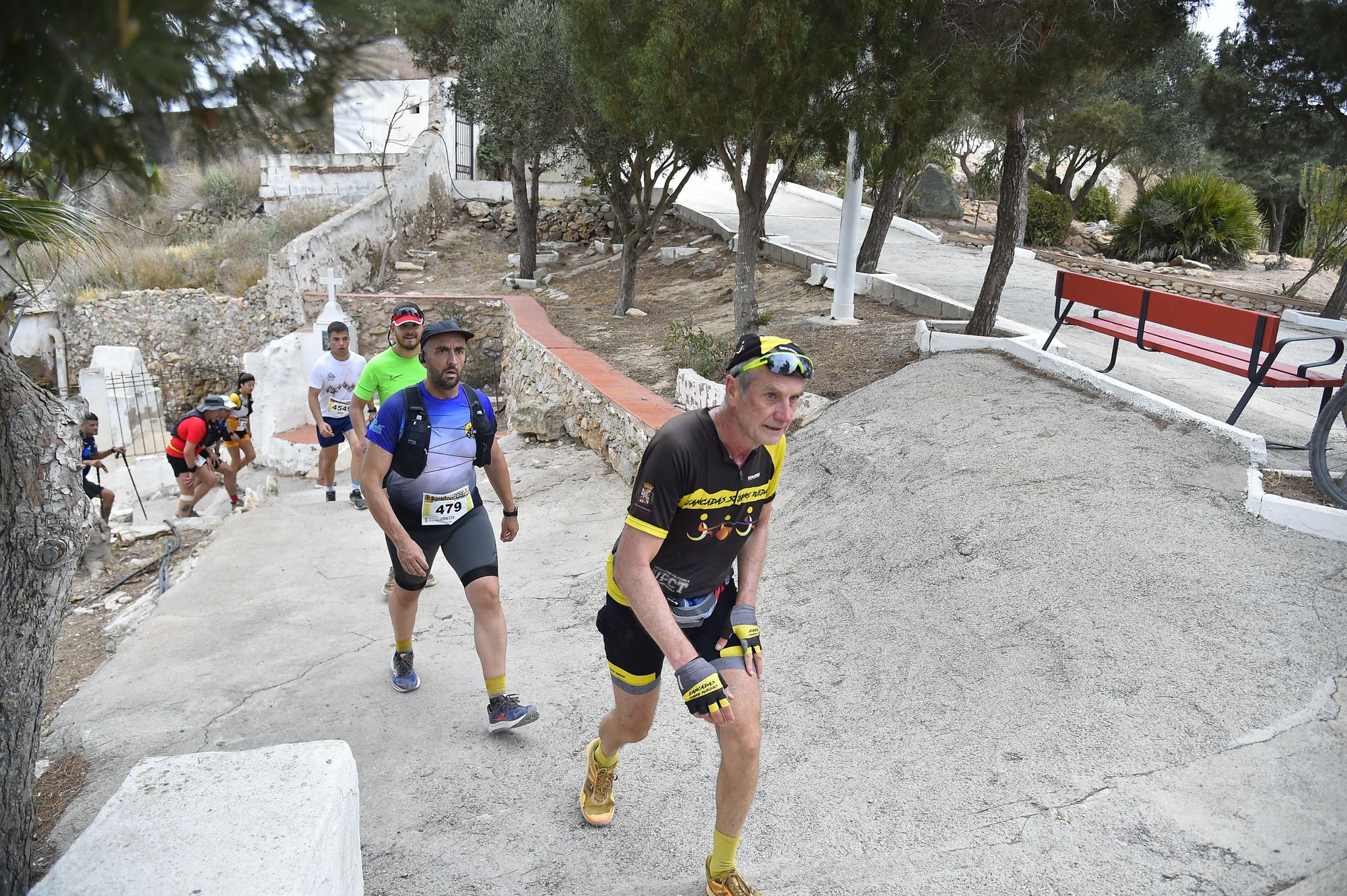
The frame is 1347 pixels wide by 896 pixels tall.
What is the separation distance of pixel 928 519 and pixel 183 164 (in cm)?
436

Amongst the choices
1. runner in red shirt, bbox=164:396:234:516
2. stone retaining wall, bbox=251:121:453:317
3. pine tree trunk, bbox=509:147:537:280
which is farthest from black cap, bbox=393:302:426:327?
stone retaining wall, bbox=251:121:453:317

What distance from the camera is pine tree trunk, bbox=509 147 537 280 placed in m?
18.4

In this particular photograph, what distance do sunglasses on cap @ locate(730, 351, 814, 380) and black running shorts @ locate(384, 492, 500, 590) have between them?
5.97 ft

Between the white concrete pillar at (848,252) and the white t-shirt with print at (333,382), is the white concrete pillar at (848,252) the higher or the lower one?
the higher one

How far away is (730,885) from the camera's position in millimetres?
2803

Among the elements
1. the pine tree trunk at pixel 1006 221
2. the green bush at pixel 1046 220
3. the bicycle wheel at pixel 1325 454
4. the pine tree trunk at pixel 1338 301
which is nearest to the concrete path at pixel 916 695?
the bicycle wheel at pixel 1325 454

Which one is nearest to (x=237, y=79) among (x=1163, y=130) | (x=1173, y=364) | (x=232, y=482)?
(x=1173, y=364)

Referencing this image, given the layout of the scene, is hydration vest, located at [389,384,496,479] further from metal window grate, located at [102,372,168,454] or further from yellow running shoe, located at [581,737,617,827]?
metal window grate, located at [102,372,168,454]

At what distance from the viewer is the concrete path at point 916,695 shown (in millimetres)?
3020

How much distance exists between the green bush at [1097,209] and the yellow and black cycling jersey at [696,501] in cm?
2791

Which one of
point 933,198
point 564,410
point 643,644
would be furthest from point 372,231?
point 643,644

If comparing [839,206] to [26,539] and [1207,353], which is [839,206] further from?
[26,539]

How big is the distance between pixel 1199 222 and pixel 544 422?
17254 mm

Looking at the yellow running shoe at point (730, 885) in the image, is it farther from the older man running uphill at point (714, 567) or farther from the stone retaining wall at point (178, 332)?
the stone retaining wall at point (178, 332)
